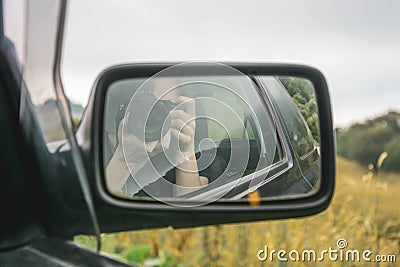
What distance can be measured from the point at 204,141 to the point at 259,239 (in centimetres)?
176

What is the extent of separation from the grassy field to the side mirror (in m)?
1.41

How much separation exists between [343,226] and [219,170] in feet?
6.10

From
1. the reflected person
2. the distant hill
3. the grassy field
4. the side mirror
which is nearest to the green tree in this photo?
the side mirror

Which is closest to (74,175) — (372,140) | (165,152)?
(165,152)

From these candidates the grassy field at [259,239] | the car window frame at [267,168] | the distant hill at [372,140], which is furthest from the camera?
the distant hill at [372,140]

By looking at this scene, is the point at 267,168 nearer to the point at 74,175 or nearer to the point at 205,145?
the point at 205,145

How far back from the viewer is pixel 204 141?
1556 mm

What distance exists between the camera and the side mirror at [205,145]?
154 cm

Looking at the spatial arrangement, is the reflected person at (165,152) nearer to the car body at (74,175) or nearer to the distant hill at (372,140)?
the car body at (74,175)

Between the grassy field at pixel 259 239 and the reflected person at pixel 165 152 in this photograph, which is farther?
the grassy field at pixel 259 239

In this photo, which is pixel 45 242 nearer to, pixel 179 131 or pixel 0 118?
pixel 0 118

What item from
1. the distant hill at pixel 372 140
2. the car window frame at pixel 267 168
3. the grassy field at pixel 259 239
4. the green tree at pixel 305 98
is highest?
the green tree at pixel 305 98

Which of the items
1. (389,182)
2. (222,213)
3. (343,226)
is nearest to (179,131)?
(222,213)

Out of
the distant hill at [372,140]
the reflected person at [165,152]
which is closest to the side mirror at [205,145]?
the reflected person at [165,152]
